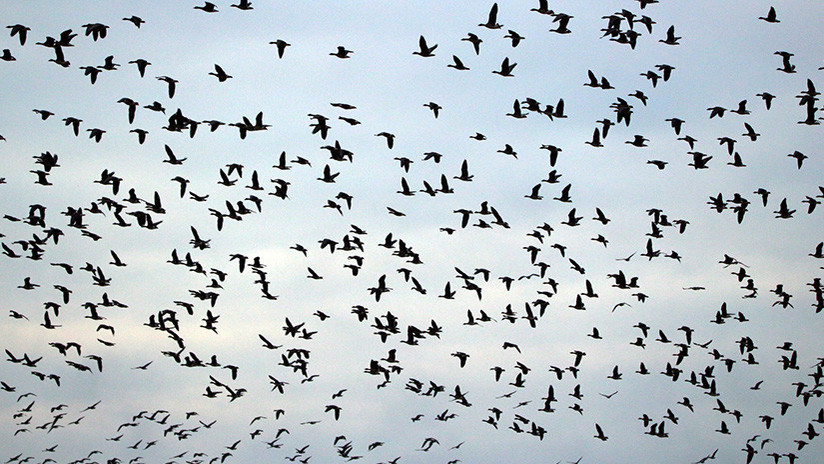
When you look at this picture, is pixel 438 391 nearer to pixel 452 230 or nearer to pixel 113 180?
pixel 452 230

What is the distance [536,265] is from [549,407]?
10227 millimetres

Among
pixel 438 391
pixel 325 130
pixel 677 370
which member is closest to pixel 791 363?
pixel 677 370

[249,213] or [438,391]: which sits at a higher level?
[249,213]

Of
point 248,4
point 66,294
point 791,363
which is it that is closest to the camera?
point 248,4

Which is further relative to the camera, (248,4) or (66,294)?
(66,294)

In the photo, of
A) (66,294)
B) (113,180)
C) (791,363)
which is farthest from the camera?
(791,363)

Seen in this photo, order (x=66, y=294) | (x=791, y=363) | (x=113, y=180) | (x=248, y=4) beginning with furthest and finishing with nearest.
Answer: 1. (x=791, y=363)
2. (x=66, y=294)
3. (x=113, y=180)
4. (x=248, y=4)

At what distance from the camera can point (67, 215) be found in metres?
73.8

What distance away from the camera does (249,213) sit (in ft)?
247

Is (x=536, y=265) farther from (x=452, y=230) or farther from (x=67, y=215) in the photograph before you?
(x=67, y=215)

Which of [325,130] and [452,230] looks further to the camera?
[452,230]

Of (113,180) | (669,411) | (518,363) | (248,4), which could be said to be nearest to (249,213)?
(113,180)

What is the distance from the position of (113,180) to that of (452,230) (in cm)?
2028

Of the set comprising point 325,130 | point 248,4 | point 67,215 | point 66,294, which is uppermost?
point 248,4
